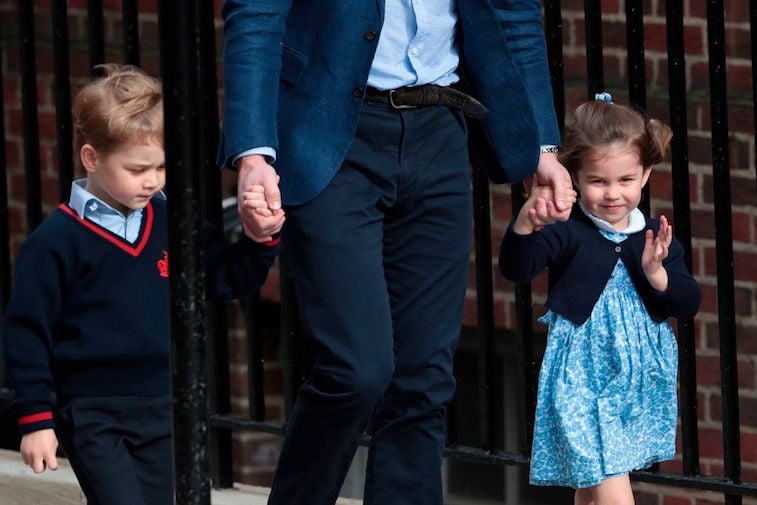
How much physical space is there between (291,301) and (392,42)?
126 centimetres

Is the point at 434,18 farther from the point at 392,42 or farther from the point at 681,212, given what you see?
the point at 681,212

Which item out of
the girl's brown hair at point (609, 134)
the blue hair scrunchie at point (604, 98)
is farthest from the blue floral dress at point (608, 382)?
the blue hair scrunchie at point (604, 98)

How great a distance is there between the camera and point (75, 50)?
6.32 meters

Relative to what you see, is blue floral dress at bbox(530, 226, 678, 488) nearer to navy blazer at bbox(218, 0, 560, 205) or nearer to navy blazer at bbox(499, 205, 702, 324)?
navy blazer at bbox(499, 205, 702, 324)

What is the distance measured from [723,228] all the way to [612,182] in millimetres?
340

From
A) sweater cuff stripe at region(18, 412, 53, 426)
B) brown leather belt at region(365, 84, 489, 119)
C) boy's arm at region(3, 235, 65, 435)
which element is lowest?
sweater cuff stripe at region(18, 412, 53, 426)

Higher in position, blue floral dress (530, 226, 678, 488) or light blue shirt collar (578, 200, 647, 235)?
light blue shirt collar (578, 200, 647, 235)

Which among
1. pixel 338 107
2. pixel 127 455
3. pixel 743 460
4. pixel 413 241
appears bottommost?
pixel 743 460

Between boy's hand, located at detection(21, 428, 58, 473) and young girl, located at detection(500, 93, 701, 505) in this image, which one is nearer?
boy's hand, located at detection(21, 428, 58, 473)

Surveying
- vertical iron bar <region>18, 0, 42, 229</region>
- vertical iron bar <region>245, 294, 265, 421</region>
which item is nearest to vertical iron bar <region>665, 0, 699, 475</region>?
vertical iron bar <region>245, 294, 265, 421</region>

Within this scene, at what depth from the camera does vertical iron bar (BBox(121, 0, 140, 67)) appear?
10.8 feet

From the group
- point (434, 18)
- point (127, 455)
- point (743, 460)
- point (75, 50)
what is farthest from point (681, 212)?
point (75, 50)

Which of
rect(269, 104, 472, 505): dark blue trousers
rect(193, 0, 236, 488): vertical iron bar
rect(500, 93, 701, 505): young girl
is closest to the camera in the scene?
rect(269, 104, 472, 505): dark blue trousers

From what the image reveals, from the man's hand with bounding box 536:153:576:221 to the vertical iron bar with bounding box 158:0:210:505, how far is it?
48.1 inches
